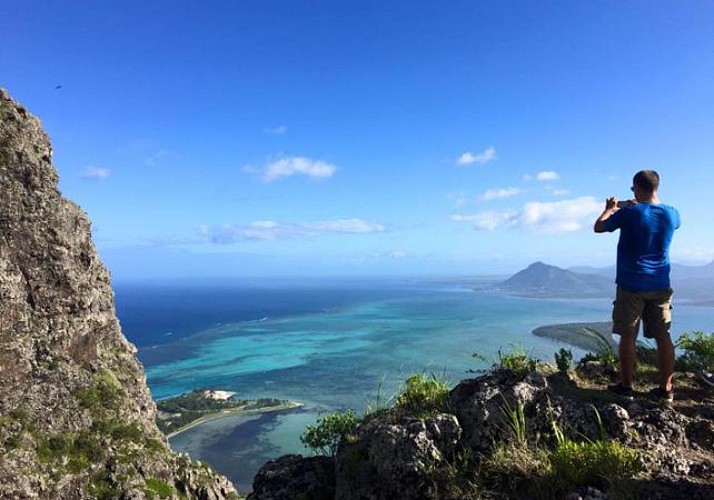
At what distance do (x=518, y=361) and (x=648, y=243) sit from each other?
2900 millimetres

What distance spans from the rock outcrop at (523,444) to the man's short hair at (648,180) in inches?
119

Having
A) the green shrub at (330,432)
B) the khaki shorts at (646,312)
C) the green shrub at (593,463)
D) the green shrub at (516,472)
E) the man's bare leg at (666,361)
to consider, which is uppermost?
the khaki shorts at (646,312)

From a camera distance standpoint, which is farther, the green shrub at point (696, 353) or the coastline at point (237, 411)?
the coastline at point (237, 411)

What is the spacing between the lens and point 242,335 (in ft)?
649

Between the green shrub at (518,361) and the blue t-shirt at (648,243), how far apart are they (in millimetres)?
2062

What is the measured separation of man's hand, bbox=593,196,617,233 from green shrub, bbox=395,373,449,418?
3.45m

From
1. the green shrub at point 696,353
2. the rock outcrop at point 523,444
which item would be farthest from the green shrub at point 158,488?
the green shrub at point 696,353

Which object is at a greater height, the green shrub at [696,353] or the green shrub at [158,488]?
the green shrub at [696,353]

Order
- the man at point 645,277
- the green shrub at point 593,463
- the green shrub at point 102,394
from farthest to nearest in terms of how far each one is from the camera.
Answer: the green shrub at point 102,394
the man at point 645,277
the green shrub at point 593,463

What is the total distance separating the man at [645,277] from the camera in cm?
680

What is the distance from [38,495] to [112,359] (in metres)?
20.0

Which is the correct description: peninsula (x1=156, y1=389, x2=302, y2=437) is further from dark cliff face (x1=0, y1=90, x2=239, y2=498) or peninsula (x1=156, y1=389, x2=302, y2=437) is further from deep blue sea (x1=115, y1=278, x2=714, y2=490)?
dark cliff face (x1=0, y1=90, x2=239, y2=498)

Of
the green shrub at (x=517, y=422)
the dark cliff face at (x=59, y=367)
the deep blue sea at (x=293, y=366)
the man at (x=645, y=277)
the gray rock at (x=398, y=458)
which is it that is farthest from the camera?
the deep blue sea at (x=293, y=366)

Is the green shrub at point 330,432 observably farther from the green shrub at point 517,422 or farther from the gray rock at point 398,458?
the green shrub at point 517,422
